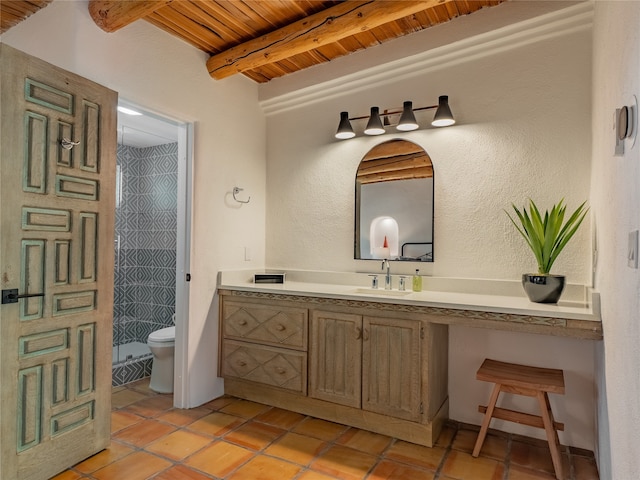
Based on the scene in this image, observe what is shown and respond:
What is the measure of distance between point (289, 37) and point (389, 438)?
105 inches

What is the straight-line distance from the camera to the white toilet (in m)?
3.03

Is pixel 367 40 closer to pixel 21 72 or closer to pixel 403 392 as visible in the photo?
pixel 21 72

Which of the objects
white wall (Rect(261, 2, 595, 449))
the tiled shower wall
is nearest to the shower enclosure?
the tiled shower wall

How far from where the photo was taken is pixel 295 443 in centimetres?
230

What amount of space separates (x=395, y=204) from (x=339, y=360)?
1204mm

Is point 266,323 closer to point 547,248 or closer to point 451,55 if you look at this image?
point 547,248

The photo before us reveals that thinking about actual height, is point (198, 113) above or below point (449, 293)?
above

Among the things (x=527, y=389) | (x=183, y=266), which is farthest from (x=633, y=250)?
(x=183, y=266)

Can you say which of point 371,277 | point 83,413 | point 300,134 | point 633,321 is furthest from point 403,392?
point 300,134

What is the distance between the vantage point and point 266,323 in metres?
2.76

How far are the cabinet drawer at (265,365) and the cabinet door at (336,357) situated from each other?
0.10 meters

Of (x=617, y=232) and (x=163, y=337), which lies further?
(x=163, y=337)

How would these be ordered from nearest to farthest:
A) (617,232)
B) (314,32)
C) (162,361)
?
(617,232) < (314,32) < (162,361)

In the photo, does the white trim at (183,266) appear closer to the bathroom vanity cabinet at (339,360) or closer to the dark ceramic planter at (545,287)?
the bathroom vanity cabinet at (339,360)
